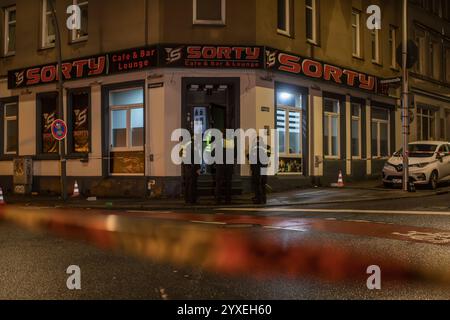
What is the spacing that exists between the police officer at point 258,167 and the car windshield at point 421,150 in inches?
283

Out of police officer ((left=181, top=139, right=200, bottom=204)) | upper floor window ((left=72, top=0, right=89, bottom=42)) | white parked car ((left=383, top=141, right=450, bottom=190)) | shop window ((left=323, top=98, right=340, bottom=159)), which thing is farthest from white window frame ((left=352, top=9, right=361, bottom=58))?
police officer ((left=181, top=139, right=200, bottom=204))

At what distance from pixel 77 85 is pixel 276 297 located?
1758cm

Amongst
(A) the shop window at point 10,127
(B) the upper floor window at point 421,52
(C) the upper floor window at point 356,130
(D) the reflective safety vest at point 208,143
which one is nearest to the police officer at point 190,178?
(D) the reflective safety vest at point 208,143

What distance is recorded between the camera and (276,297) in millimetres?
5320

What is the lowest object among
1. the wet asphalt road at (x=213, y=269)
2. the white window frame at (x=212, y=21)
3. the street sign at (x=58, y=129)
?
the wet asphalt road at (x=213, y=269)

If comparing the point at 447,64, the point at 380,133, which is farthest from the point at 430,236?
the point at 447,64

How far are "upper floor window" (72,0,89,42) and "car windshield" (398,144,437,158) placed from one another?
1335cm

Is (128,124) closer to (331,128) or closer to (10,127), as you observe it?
(10,127)

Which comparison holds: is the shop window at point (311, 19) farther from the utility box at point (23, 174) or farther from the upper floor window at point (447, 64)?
the upper floor window at point (447, 64)

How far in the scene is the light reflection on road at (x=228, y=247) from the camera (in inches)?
255

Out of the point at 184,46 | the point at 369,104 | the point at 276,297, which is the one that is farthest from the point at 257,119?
the point at 276,297

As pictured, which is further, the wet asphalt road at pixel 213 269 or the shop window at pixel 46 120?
the shop window at pixel 46 120

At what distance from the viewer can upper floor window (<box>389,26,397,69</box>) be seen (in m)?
26.9
